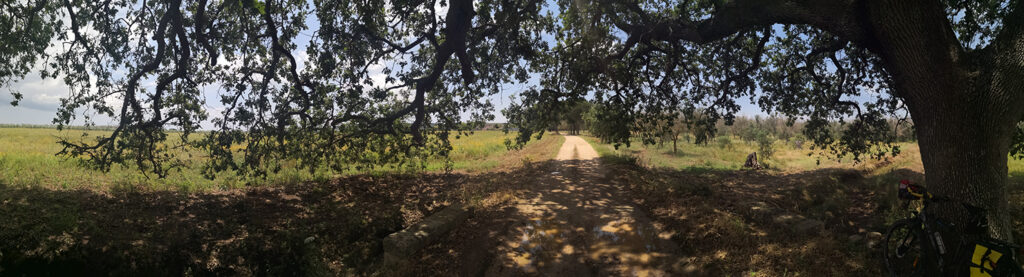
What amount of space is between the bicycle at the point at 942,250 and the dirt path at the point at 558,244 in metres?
2.73

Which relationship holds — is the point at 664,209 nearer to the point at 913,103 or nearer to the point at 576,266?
the point at 576,266

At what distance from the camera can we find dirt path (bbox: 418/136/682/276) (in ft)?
17.4

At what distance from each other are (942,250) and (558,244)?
4.61 meters

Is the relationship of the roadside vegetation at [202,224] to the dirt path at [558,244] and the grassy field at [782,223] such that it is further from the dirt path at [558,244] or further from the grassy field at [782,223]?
the grassy field at [782,223]

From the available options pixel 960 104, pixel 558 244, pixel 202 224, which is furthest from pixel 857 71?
pixel 202 224

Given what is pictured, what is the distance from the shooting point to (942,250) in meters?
4.33

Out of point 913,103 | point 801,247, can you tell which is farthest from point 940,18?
point 801,247

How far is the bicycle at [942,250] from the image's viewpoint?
376cm

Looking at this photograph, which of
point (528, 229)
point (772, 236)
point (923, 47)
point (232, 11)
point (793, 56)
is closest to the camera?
point (923, 47)

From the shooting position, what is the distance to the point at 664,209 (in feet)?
26.9

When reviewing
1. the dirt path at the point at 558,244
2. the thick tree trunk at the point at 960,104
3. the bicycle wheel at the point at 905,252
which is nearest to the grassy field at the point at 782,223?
the bicycle wheel at the point at 905,252

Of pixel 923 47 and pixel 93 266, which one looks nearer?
pixel 923 47

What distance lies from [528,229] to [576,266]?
1829 mm

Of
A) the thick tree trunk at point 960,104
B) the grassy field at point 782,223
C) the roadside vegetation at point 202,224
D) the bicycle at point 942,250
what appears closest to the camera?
the bicycle at point 942,250
